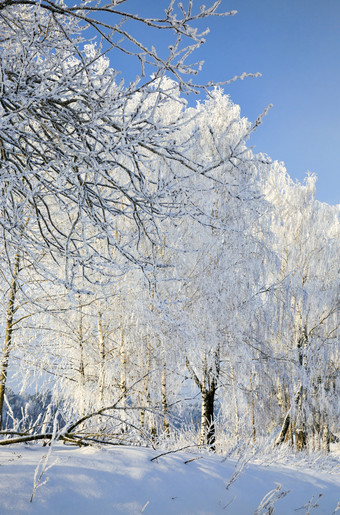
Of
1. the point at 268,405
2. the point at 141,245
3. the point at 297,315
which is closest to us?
the point at 141,245

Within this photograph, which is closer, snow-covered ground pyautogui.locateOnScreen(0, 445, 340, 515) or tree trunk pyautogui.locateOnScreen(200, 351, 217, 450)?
snow-covered ground pyautogui.locateOnScreen(0, 445, 340, 515)

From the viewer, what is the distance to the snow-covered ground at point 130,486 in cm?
149

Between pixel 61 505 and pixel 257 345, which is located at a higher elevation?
pixel 257 345

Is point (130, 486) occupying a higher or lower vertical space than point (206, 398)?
higher

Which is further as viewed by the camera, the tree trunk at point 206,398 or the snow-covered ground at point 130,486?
the tree trunk at point 206,398

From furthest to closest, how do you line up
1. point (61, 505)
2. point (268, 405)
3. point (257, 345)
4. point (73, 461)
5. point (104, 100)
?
point (268, 405) → point (257, 345) → point (104, 100) → point (73, 461) → point (61, 505)

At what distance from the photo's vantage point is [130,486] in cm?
173

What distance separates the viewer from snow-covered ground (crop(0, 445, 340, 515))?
4.88 ft

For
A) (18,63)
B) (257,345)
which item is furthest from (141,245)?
(18,63)

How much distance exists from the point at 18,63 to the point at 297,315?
949 centimetres

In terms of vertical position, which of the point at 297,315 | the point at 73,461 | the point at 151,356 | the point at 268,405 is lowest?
the point at 268,405

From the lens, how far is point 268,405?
30.2ft

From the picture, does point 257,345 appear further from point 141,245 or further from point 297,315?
point 141,245

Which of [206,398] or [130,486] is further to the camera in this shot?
[206,398]
